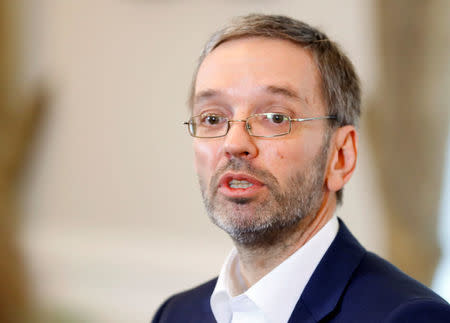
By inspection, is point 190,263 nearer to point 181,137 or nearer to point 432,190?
point 181,137

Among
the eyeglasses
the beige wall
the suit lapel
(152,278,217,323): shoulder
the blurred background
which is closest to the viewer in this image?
the suit lapel

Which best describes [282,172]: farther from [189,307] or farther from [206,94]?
[189,307]

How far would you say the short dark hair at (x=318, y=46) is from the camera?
162 cm

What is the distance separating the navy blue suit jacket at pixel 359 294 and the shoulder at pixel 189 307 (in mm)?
483

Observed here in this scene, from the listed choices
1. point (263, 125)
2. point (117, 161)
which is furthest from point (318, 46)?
point (117, 161)

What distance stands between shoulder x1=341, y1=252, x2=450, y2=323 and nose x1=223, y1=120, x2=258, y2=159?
44 centimetres

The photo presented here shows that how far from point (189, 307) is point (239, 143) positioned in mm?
720

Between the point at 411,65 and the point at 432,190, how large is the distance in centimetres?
74

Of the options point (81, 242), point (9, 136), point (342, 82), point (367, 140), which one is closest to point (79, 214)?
point (81, 242)

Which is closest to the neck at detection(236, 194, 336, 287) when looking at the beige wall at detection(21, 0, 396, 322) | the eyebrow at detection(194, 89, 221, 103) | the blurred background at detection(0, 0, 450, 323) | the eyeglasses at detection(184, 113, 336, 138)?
the eyeglasses at detection(184, 113, 336, 138)

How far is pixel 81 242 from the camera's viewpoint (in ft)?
13.9

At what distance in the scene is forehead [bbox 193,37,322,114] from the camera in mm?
1516

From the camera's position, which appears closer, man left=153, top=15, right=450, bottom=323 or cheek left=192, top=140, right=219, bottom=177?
man left=153, top=15, right=450, bottom=323

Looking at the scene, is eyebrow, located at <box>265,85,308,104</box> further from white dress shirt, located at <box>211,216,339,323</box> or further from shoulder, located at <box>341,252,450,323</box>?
shoulder, located at <box>341,252,450,323</box>
